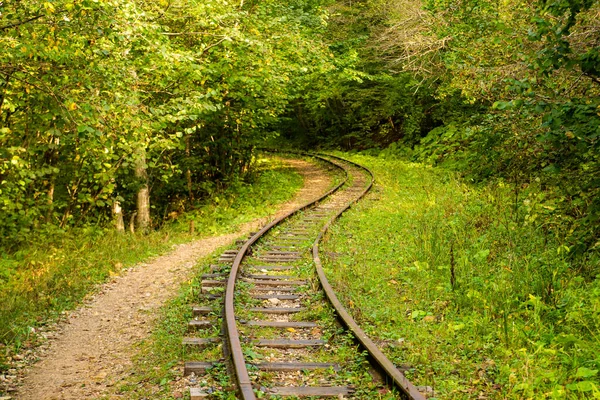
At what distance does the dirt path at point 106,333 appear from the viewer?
20.9ft

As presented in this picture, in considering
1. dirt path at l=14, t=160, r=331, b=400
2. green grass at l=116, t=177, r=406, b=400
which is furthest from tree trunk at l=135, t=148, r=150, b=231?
green grass at l=116, t=177, r=406, b=400

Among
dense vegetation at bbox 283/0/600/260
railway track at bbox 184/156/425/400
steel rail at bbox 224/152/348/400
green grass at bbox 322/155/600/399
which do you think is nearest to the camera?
steel rail at bbox 224/152/348/400

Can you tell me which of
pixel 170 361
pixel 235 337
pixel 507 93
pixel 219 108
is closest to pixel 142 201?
pixel 219 108

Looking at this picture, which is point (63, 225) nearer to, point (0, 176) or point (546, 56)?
point (0, 176)

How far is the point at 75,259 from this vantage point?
11.4 metres

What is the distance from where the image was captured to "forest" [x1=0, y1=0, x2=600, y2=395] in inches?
265

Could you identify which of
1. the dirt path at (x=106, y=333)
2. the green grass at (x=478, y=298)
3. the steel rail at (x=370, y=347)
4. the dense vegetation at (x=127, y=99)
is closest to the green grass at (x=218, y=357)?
the steel rail at (x=370, y=347)

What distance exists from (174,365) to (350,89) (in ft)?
87.2

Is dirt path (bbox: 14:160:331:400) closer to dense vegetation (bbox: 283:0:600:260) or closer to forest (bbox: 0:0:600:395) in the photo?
forest (bbox: 0:0:600:395)

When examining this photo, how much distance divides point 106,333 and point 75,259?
3.77 m

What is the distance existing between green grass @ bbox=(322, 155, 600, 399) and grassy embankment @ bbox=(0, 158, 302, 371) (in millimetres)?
4241

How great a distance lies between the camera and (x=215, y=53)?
14016 millimetres

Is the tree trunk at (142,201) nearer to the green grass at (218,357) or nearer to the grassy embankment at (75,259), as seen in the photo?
the grassy embankment at (75,259)

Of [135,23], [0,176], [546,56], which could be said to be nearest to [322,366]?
[546,56]
